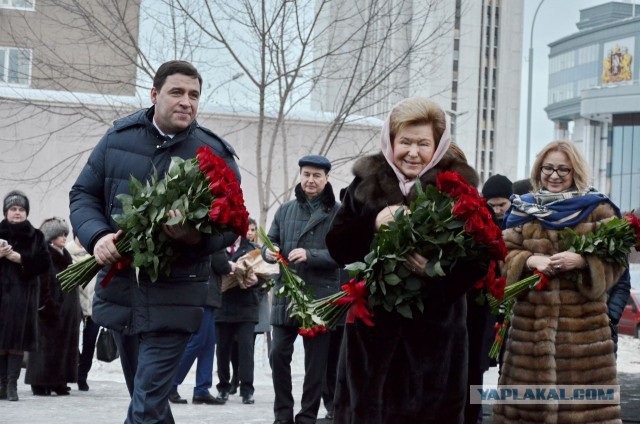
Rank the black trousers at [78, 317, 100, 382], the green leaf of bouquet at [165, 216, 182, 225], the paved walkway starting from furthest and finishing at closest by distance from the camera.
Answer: the black trousers at [78, 317, 100, 382], the paved walkway, the green leaf of bouquet at [165, 216, 182, 225]

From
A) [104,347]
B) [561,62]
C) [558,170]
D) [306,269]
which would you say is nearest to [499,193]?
[558,170]

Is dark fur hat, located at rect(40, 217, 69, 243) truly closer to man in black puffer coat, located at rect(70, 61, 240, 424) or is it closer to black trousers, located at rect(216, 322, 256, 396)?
black trousers, located at rect(216, 322, 256, 396)

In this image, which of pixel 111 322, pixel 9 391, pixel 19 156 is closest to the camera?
pixel 111 322

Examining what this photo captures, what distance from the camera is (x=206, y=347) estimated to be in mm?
12617

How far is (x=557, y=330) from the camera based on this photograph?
27.0ft

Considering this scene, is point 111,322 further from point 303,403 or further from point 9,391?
point 9,391

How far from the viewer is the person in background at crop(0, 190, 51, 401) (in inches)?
477

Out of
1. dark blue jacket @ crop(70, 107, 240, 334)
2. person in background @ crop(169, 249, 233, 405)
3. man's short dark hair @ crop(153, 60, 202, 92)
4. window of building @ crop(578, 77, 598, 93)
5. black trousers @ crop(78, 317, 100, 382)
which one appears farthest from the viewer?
window of building @ crop(578, 77, 598, 93)

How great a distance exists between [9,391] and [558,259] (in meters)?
6.44

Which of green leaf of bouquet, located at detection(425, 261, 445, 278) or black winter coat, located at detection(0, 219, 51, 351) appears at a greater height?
green leaf of bouquet, located at detection(425, 261, 445, 278)

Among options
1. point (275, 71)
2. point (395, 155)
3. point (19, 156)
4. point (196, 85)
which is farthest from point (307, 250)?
point (19, 156)

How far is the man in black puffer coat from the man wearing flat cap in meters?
3.29

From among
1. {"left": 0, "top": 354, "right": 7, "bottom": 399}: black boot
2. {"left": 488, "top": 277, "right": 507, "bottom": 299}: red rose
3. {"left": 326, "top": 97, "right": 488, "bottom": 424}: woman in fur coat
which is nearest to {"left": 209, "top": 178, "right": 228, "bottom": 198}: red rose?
{"left": 326, "top": 97, "right": 488, "bottom": 424}: woman in fur coat

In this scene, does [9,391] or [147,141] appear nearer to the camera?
[147,141]
